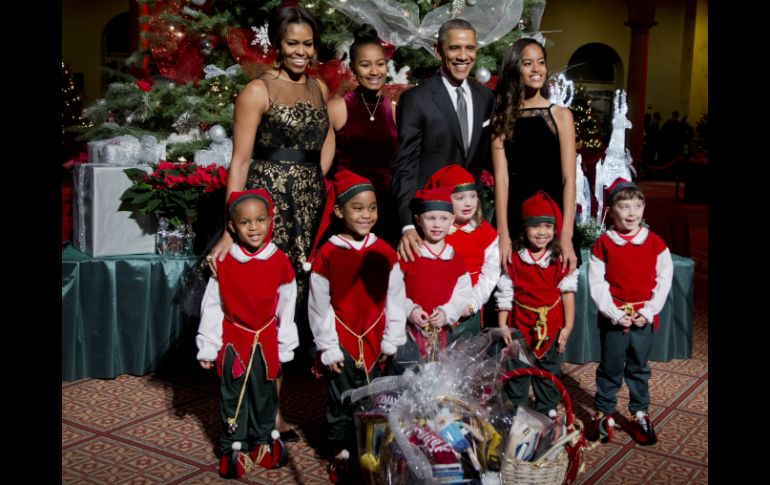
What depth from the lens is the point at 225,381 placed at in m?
3.18

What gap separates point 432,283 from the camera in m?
3.22

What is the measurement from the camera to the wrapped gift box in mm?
4488

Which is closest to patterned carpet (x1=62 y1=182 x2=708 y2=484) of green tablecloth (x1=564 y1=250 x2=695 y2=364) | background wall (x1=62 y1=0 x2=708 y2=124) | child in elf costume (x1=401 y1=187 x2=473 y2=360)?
green tablecloth (x1=564 y1=250 x2=695 y2=364)

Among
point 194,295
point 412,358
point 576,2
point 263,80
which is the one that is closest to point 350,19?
point 263,80

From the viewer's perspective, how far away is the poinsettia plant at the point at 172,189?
447cm

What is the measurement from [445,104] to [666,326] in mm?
2535

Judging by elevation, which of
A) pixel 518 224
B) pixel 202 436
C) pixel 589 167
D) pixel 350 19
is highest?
pixel 350 19

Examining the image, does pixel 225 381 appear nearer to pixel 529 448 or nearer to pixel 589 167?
pixel 529 448

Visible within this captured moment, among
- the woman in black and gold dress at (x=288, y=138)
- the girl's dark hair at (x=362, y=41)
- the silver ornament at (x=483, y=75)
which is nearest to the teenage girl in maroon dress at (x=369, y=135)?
the girl's dark hair at (x=362, y=41)

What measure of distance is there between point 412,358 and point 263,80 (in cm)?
139

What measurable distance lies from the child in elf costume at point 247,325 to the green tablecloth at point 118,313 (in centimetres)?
144

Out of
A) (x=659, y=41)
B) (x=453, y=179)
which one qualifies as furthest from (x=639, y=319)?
(x=659, y=41)

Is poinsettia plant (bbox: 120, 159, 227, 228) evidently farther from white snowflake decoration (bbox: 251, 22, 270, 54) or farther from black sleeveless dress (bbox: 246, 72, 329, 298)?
black sleeveless dress (bbox: 246, 72, 329, 298)

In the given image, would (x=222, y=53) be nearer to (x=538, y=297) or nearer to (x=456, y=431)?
(x=538, y=297)
